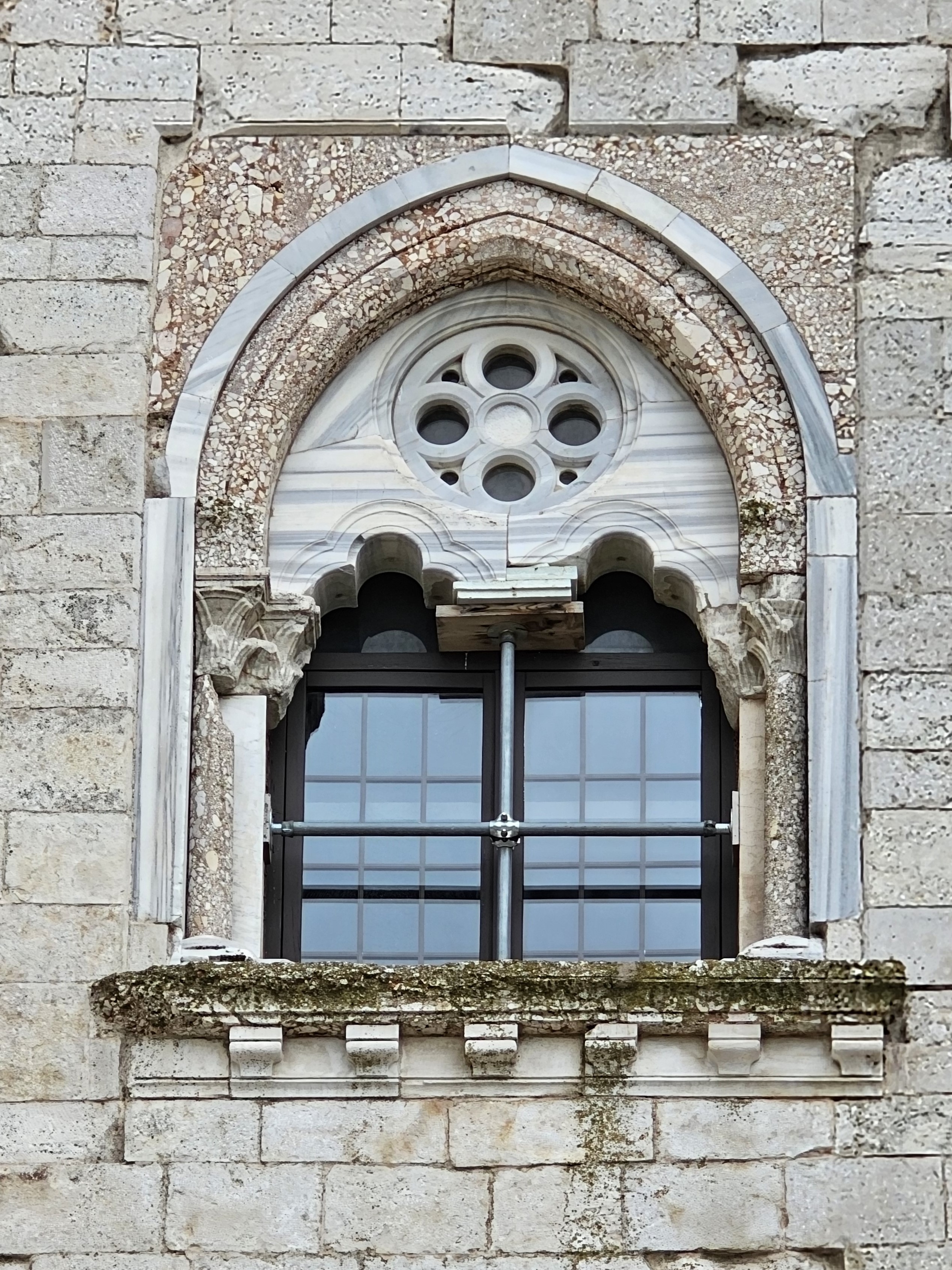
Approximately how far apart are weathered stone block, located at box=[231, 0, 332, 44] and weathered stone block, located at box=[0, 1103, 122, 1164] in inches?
138

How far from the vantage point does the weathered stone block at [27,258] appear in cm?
1026

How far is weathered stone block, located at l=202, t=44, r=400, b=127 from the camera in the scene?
1048 centimetres

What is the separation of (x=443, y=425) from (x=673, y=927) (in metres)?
1.82

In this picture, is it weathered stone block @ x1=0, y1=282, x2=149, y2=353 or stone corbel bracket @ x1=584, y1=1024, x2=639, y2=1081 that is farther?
weathered stone block @ x1=0, y1=282, x2=149, y2=353

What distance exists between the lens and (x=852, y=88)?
10445 mm

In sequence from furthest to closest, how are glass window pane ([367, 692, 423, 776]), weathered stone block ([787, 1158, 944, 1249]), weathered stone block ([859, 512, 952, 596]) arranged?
glass window pane ([367, 692, 423, 776]), weathered stone block ([859, 512, 952, 596]), weathered stone block ([787, 1158, 944, 1249])

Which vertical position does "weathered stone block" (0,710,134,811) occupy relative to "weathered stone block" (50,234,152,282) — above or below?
below

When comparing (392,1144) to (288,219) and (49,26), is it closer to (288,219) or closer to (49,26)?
(288,219)

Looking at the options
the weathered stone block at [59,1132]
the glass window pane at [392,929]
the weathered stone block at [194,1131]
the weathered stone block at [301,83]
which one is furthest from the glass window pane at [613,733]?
→ the weathered stone block at [301,83]

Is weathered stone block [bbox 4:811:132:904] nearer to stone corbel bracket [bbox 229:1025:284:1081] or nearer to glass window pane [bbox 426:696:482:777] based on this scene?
stone corbel bracket [bbox 229:1025:284:1081]

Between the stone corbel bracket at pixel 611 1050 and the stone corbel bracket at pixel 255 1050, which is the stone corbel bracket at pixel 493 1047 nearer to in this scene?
the stone corbel bracket at pixel 611 1050

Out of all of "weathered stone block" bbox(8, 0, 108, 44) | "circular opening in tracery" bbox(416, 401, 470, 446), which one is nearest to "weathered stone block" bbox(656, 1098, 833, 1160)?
"circular opening in tracery" bbox(416, 401, 470, 446)

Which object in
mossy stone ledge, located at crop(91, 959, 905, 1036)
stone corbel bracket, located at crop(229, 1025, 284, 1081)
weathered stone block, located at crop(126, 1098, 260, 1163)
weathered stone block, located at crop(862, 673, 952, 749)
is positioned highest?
weathered stone block, located at crop(862, 673, 952, 749)

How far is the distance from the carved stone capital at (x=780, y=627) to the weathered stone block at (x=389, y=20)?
2167 mm
